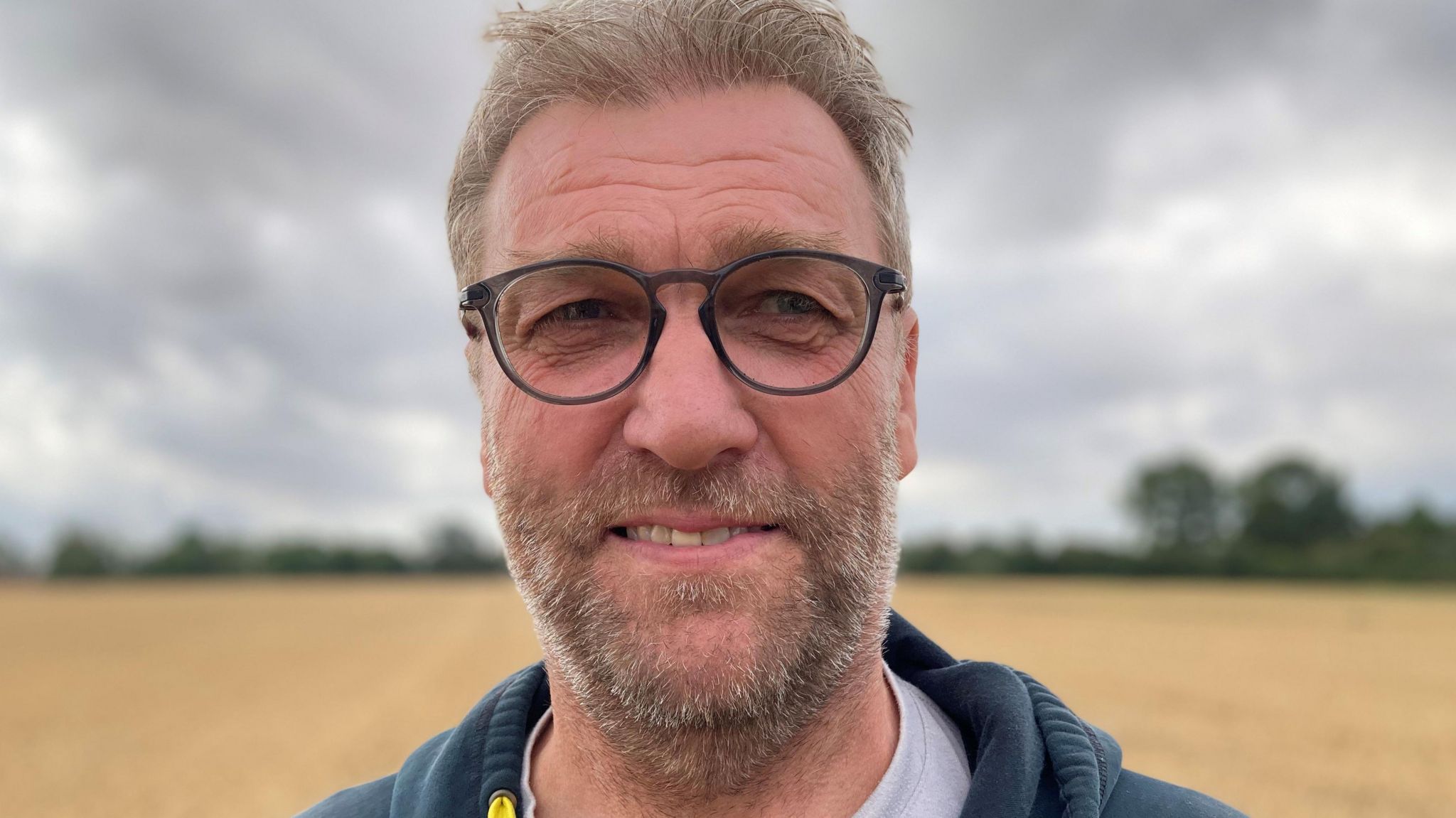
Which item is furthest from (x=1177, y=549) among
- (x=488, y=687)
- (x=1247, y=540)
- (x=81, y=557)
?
(x=81, y=557)

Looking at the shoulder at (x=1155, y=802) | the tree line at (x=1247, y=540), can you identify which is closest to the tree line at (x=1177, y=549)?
the tree line at (x=1247, y=540)

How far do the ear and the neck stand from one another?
0.50m

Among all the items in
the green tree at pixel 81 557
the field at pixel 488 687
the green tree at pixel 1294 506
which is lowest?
the green tree at pixel 81 557

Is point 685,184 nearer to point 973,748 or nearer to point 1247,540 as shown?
point 973,748

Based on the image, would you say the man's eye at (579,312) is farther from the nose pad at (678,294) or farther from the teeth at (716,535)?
the teeth at (716,535)

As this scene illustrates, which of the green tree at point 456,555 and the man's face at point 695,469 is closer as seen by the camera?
the man's face at point 695,469

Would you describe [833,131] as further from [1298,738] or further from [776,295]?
[1298,738]

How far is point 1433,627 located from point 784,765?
1676 inches

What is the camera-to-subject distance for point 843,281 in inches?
83.0

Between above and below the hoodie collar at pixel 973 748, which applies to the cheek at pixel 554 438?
above

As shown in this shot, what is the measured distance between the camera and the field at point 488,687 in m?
14.5

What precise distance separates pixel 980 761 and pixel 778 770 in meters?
0.44

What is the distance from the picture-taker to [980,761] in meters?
2.04

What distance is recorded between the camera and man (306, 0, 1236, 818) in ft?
6.11
